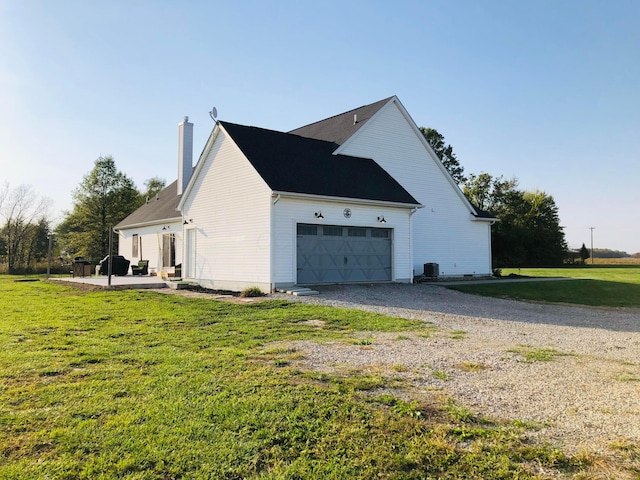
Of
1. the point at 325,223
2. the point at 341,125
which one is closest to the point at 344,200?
the point at 325,223

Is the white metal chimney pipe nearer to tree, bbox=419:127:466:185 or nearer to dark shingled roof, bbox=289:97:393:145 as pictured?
dark shingled roof, bbox=289:97:393:145

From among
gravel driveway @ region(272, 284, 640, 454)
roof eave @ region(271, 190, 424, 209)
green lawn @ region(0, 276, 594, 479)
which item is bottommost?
gravel driveway @ region(272, 284, 640, 454)

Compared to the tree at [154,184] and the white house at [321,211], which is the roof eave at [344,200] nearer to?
the white house at [321,211]

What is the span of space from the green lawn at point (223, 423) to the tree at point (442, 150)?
3884 centimetres

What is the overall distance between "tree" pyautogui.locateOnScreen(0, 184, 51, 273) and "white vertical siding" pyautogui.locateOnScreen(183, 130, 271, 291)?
29817 millimetres

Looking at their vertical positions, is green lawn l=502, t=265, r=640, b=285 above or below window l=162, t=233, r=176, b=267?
below

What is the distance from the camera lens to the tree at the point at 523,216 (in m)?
46.9

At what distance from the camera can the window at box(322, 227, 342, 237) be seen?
1560 centimetres

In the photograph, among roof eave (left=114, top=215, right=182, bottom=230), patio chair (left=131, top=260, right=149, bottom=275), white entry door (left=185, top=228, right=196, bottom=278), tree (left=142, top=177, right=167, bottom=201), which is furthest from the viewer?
tree (left=142, top=177, right=167, bottom=201)

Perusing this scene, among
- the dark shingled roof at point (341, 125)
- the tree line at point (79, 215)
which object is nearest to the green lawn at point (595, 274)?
the dark shingled roof at point (341, 125)

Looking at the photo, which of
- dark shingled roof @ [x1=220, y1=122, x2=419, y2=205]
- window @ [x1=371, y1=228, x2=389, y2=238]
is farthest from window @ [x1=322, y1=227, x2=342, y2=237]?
window @ [x1=371, y1=228, x2=389, y2=238]

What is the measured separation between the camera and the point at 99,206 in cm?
3969

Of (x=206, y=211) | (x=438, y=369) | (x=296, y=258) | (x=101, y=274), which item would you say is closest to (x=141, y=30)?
(x=206, y=211)

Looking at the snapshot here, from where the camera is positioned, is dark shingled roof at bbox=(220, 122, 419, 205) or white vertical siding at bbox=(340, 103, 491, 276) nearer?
dark shingled roof at bbox=(220, 122, 419, 205)
